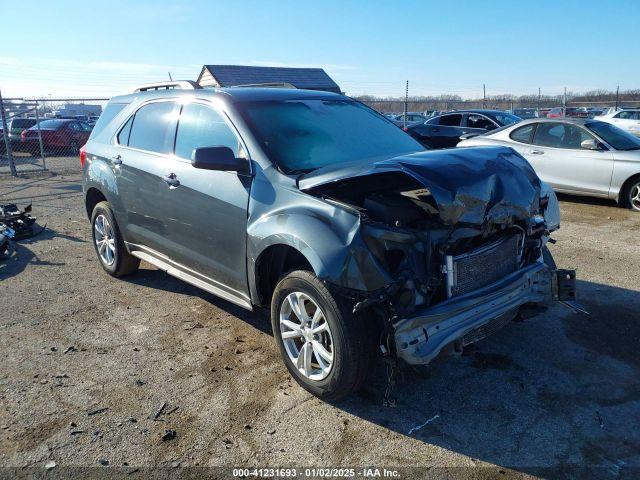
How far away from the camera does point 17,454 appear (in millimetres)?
2998

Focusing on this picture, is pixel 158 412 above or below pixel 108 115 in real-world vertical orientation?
below

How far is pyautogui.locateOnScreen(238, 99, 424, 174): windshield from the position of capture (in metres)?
3.92

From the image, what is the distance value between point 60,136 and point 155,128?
17819mm

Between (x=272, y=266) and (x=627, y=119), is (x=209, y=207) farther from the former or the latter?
(x=627, y=119)

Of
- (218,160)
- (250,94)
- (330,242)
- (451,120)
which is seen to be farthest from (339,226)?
(451,120)

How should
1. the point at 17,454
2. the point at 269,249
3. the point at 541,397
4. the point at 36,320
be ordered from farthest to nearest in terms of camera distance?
the point at 36,320 < the point at 269,249 < the point at 541,397 < the point at 17,454

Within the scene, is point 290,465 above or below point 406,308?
below

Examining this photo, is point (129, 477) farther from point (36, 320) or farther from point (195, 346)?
point (36, 320)

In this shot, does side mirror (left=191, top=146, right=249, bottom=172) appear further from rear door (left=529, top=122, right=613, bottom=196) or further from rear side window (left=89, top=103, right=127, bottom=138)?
rear door (left=529, top=122, right=613, bottom=196)

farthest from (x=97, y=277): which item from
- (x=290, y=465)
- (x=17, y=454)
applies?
(x=290, y=465)

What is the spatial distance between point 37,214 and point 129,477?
7957mm

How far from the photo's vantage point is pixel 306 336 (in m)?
3.45

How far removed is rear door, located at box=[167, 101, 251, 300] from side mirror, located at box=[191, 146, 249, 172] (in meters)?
0.11

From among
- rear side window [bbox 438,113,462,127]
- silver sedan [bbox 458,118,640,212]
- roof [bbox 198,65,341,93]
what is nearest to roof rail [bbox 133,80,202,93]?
silver sedan [bbox 458,118,640,212]
